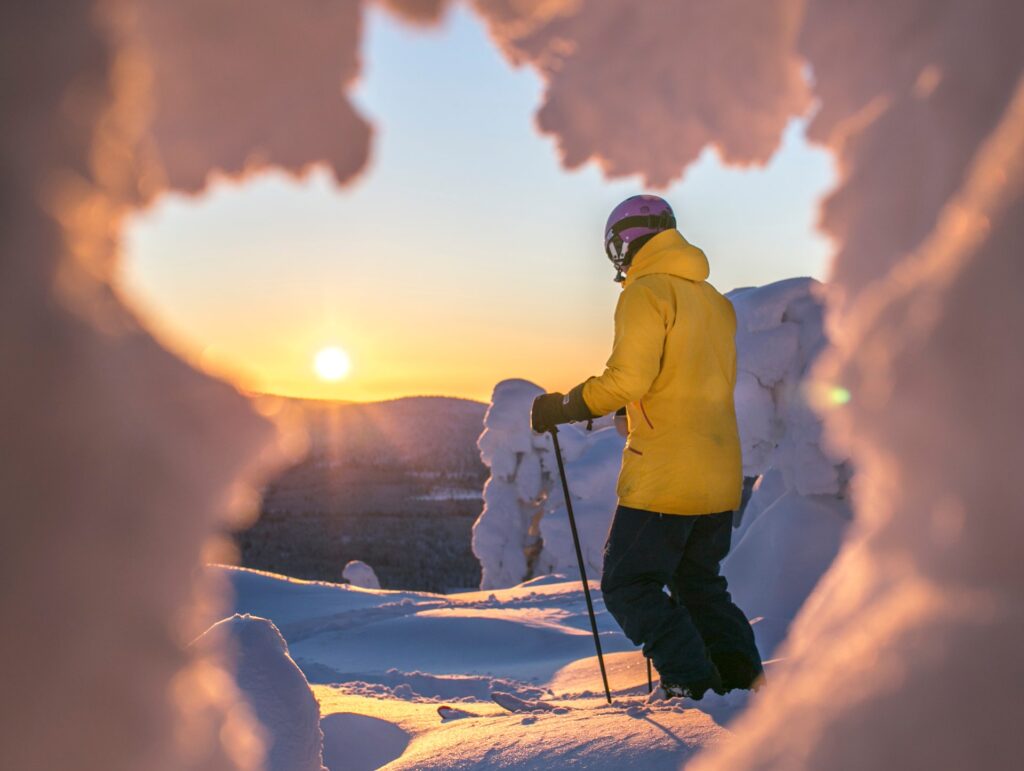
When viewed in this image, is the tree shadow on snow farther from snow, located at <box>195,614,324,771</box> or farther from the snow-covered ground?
snow, located at <box>195,614,324,771</box>

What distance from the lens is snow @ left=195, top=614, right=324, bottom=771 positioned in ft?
7.88

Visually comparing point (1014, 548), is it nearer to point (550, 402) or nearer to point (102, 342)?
point (102, 342)

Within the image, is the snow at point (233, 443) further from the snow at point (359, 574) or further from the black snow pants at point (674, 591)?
the snow at point (359, 574)

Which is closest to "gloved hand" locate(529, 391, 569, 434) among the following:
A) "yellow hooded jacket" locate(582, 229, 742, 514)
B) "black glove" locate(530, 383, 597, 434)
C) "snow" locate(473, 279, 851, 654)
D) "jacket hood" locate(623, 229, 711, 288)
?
"black glove" locate(530, 383, 597, 434)

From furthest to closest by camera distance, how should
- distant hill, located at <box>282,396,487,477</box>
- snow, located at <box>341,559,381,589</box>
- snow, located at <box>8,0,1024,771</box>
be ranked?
distant hill, located at <box>282,396,487,477</box>
snow, located at <box>341,559,381,589</box>
snow, located at <box>8,0,1024,771</box>

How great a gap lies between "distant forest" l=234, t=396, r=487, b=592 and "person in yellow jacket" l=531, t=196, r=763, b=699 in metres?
17.3

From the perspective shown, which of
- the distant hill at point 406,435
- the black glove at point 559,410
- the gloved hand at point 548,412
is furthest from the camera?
the distant hill at point 406,435

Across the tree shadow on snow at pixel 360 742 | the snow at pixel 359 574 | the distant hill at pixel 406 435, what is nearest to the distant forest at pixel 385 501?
the distant hill at pixel 406 435

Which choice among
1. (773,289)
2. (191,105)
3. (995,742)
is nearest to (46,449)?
(191,105)

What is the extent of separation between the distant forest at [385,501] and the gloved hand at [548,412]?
56.0ft

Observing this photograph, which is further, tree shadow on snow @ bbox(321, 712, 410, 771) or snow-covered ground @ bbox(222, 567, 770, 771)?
tree shadow on snow @ bbox(321, 712, 410, 771)

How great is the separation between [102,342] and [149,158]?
1.17ft

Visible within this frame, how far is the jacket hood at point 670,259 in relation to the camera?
10.2 feet

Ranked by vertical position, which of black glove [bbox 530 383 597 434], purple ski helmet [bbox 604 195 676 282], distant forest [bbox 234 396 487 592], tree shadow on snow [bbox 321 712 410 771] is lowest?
tree shadow on snow [bbox 321 712 410 771]
